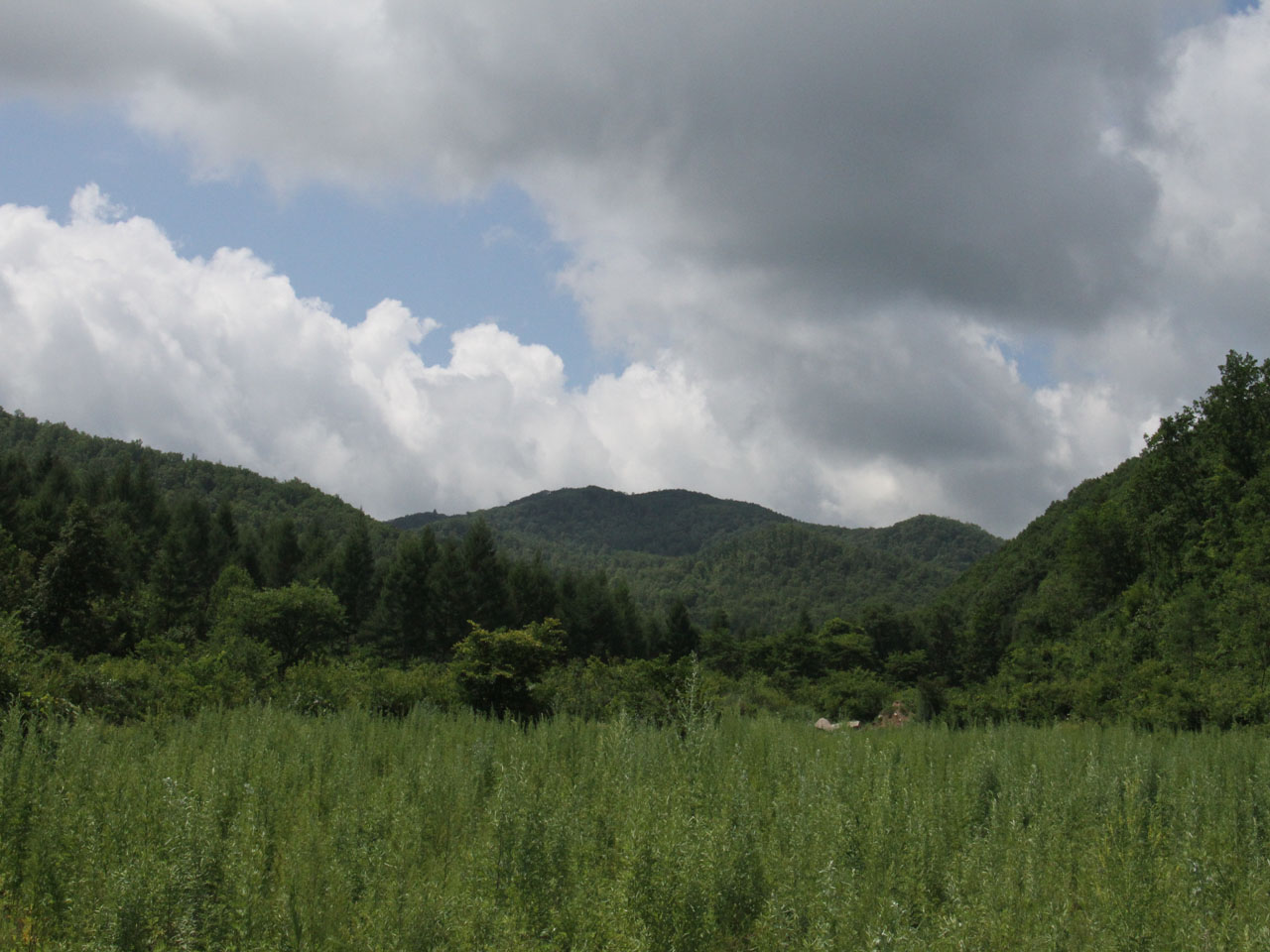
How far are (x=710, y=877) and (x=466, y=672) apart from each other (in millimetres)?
12713

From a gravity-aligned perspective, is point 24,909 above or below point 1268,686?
below

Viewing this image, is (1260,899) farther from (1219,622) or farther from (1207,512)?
(1207,512)

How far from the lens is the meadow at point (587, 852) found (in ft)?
13.7

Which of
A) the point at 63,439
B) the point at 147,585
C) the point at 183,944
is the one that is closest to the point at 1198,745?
the point at 183,944

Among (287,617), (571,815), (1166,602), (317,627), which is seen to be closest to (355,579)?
(317,627)

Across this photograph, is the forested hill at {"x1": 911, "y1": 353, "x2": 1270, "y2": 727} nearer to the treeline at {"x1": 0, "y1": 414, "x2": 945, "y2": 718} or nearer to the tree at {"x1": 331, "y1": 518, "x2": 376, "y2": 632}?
the treeline at {"x1": 0, "y1": 414, "x2": 945, "y2": 718}

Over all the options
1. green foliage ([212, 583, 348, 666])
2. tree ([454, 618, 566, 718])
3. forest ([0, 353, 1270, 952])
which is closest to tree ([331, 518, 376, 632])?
green foliage ([212, 583, 348, 666])

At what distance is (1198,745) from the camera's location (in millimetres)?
12828

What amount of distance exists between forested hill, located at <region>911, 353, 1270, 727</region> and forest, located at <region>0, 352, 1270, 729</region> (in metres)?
0.12

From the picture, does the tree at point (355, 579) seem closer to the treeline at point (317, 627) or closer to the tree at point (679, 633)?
the treeline at point (317, 627)

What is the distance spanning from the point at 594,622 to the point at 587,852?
59.4 meters

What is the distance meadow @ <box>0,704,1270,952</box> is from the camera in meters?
4.16

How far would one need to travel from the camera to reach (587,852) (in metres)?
5.26

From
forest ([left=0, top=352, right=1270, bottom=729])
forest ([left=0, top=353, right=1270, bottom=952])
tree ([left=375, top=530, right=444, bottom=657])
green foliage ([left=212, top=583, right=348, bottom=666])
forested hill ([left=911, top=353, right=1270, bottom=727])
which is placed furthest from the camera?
tree ([left=375, top=530, right=444, bottom=657])
